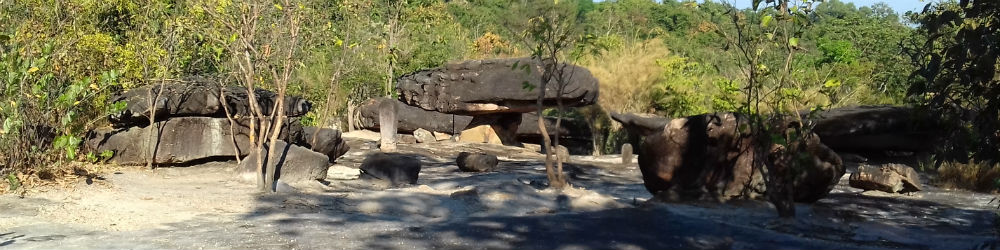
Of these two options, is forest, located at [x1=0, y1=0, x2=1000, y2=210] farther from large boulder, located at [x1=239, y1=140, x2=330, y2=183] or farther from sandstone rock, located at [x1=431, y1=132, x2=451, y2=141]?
sandstone rock, located at [x1=431, y1=132, x2=451, y2=141]

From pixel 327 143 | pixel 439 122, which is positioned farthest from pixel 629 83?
pixel 327 143

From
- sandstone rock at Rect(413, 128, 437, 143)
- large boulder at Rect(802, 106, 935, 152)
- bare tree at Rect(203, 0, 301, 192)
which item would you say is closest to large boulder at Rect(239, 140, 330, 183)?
bare tree at Rect(203, 0, 301, 192)

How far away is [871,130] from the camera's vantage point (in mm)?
20875

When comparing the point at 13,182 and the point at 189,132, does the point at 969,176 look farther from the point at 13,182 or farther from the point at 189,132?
the point at 13,182

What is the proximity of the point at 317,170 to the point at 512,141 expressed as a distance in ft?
43.1

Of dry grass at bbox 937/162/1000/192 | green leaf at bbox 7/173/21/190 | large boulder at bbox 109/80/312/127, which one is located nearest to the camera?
green leaf at bbox 7/173/21/190

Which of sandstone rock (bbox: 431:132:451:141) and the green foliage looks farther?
sandstone rock (bbox: 431:132:451:141)

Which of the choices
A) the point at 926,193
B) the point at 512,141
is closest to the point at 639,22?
the point at 512,141

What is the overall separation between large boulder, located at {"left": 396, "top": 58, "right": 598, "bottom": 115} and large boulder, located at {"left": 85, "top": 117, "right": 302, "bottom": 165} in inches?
389

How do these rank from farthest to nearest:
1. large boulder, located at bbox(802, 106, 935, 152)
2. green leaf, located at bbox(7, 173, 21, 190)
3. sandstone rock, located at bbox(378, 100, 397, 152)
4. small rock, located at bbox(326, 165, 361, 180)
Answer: sandstone rock, located at bbox(378, 100, 397, 152) < large boulder, located at bbox(802, 106, 935, 152) < small rock, located at bbox(326, 165, 361, 180) < green leaf, located at bbox(7, 173, 21, 190)

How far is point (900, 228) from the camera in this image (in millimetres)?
10141

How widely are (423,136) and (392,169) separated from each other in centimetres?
1302

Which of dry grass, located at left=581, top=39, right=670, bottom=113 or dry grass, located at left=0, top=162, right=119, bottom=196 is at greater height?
dry grass, located at left=581, top=39, right=670, bottom=113

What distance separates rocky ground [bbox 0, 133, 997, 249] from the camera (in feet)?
26.6
